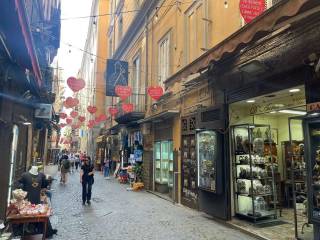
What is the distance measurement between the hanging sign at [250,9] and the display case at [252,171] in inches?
124

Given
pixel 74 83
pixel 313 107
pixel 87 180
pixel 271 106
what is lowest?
pixel 87 180

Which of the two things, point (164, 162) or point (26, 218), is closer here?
point (26, 218)

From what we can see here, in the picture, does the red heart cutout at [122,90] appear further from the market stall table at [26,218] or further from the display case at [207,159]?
the market stall table at [26,218]

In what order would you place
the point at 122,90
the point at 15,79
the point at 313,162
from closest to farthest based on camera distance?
the point at 313,162, the point at 15,79, the point at 122,90

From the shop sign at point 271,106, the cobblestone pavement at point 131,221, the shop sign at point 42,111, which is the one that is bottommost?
the cobblestone pavement at point 131,221

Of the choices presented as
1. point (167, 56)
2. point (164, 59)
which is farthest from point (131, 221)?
point (164, 59)

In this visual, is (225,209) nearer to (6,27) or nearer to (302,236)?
(302,236)

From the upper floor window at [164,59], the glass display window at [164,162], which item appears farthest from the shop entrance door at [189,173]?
the upper floor window at [164,59]

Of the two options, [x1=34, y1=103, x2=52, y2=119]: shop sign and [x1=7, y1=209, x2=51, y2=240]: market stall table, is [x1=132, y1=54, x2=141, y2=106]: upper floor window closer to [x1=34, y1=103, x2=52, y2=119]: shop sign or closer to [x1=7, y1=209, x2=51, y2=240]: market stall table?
[x1=34, y1=103, x2=52, y2=119]: shop sign

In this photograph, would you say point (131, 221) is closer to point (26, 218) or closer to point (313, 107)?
point (26, 218)

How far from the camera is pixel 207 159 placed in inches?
363

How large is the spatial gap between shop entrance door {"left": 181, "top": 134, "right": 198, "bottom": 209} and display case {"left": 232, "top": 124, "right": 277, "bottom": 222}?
174 cm

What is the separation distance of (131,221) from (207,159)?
284 cm

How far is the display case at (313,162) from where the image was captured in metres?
5.61
